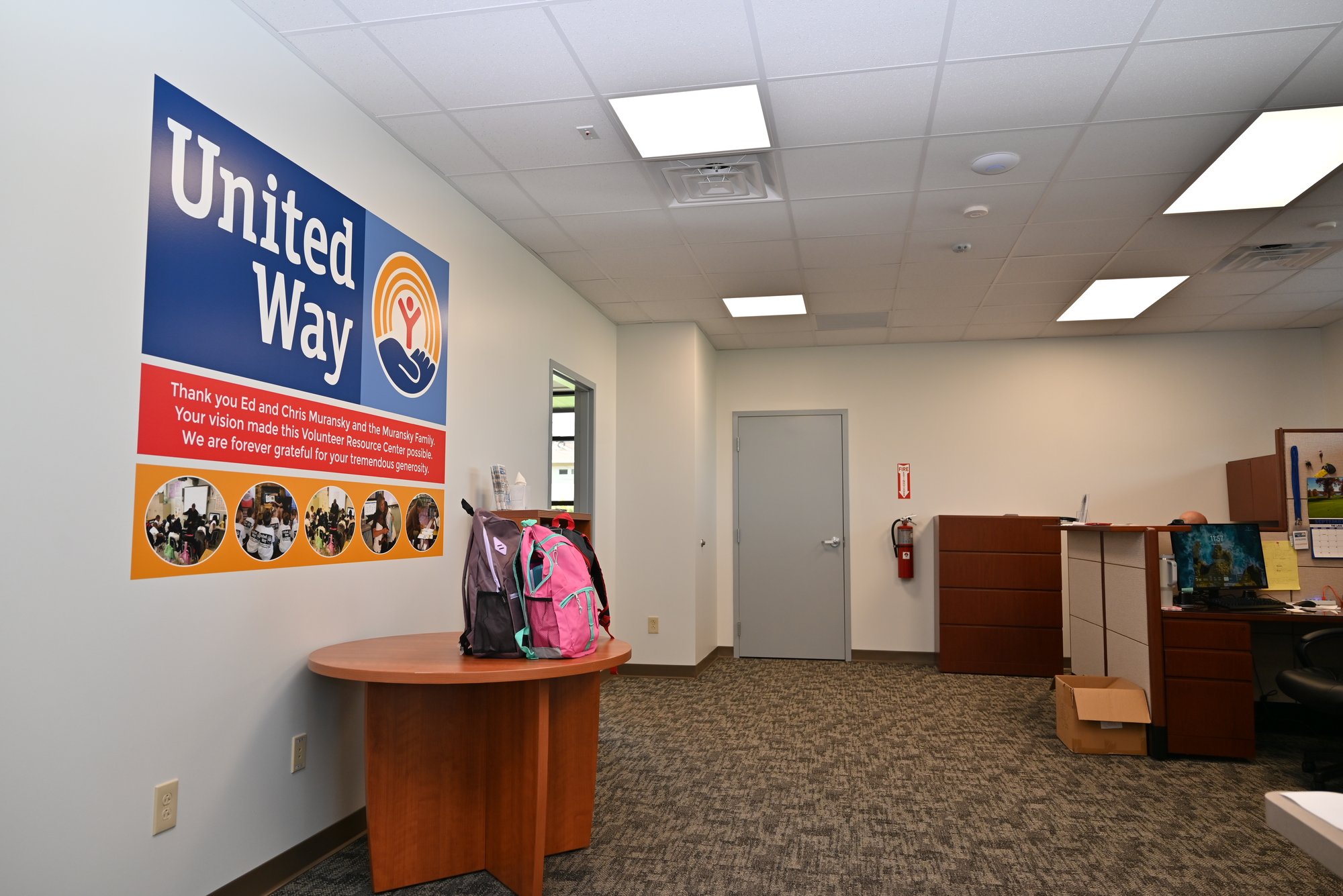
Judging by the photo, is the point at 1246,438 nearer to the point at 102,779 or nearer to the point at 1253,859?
the point at 1253,859

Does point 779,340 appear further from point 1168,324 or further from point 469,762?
point 469,762

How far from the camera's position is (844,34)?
111 inches

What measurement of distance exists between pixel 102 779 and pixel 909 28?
321cm

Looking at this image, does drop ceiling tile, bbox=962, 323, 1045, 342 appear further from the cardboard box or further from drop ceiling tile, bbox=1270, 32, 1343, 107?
drop ceiling tile, bbox=1270, 32, 1343, 107

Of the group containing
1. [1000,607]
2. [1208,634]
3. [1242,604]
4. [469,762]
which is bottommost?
[469,762]

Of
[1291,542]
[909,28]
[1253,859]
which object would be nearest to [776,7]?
[909,28]

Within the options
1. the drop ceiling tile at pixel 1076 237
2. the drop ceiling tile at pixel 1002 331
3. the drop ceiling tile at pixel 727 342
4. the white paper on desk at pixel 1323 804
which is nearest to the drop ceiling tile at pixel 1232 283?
the drop ceiling tile at pixel 1076 237

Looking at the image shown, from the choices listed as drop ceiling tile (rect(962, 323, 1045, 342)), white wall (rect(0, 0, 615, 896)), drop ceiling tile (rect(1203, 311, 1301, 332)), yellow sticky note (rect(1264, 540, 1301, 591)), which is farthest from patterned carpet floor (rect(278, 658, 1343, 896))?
drop ceiling tile (rect(1203, 311, 1301, 332))

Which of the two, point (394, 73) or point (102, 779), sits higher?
point (394, 73)

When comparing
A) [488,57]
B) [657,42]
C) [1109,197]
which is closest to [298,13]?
[488,57]

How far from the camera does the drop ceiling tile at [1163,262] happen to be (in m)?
Result: 4.97

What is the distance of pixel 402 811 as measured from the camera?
2770 millimetres

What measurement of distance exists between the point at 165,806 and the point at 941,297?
17.6ft

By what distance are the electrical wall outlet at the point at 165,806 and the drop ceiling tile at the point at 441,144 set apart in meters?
2.53
